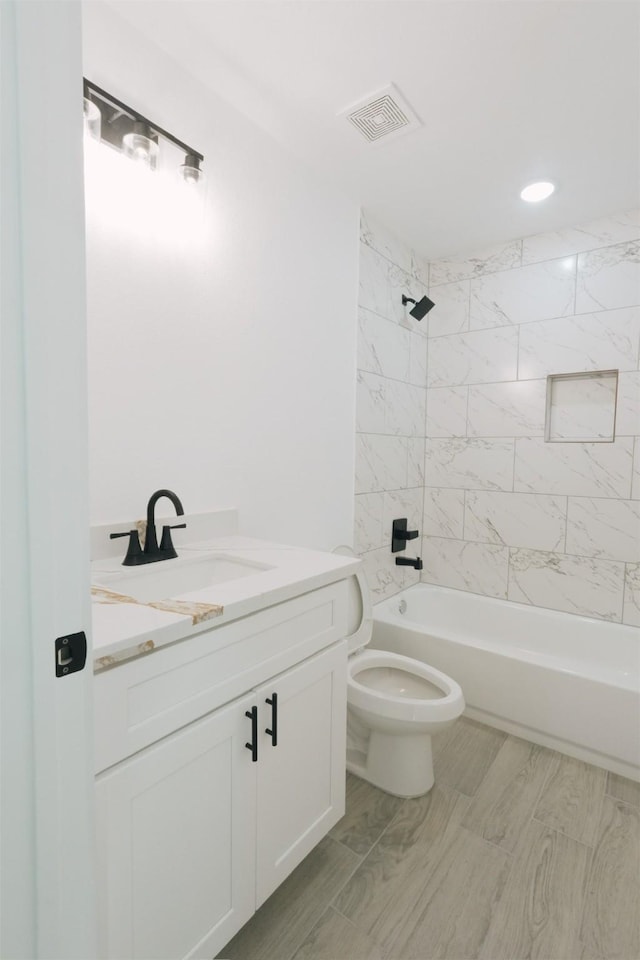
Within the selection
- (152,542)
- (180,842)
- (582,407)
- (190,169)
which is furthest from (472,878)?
(190,169)

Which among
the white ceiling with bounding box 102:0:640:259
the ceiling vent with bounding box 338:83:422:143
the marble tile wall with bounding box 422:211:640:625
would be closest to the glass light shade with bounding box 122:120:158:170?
the white ceiling with bounding box 102:0:640:259

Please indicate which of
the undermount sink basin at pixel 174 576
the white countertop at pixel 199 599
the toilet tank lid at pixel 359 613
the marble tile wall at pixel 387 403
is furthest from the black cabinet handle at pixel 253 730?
the marble tile wall at pixel 387 403

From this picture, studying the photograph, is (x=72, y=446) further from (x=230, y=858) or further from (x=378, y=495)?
(x=378, y=495)

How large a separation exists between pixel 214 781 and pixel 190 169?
1.70 m

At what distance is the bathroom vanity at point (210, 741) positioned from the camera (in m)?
0.81

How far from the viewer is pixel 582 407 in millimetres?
2525

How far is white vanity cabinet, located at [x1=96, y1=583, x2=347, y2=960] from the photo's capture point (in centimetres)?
82

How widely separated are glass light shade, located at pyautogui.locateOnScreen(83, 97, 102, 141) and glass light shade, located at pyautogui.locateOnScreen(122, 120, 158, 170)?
7cm

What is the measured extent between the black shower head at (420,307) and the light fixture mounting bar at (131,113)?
1481 millimetres

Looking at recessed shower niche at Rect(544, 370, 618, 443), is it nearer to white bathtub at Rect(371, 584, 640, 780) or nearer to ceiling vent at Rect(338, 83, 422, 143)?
white bathtub at Rect(371, 584, 640, 780)

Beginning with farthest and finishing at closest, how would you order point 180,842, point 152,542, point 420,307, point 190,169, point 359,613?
point 420,307 → point 359,613 → point 190,169 → point 152,542 → point 180,842

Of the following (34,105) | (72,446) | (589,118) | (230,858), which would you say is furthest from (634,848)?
(589,118)

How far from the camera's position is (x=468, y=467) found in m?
2.86

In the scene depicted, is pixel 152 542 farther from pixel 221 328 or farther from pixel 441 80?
pixel 441 80
